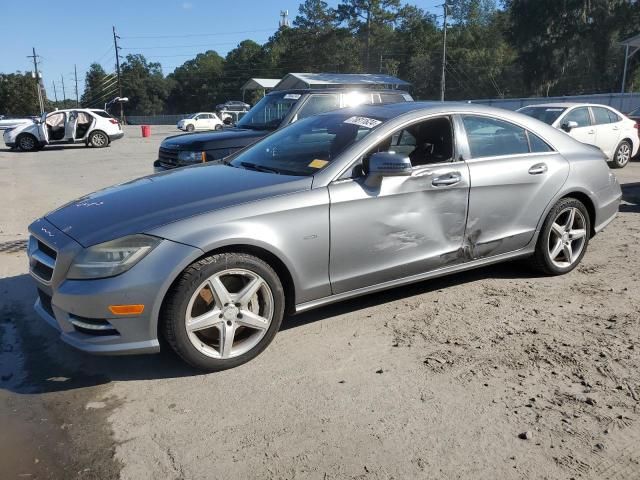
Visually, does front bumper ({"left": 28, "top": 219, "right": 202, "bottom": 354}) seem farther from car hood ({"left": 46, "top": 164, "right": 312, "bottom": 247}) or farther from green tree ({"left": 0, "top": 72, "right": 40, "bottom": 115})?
green tree ({"left": 0, "top": 72, "right": 40, "bottom": 115})

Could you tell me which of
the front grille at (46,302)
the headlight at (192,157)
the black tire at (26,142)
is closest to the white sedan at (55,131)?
the black tire at (26,142)

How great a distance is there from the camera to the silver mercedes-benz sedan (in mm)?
3137

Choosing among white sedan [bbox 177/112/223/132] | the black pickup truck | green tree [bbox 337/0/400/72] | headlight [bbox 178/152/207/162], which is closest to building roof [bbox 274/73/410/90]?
the black pickup truck

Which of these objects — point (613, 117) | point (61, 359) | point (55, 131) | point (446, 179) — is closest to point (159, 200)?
point (61, 359)

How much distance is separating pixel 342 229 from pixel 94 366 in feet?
5.96

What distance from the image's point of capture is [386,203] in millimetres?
3818

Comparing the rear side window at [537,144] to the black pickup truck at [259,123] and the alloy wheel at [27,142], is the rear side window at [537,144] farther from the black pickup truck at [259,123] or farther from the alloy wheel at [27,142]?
the alloy wheel at [27,142]

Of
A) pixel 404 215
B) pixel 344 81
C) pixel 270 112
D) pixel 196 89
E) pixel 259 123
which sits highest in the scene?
pixel 196 89

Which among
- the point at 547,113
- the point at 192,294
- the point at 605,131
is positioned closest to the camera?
the point at 192,294

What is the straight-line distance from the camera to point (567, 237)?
16.3 feet

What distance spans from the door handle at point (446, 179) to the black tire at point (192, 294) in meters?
1.43

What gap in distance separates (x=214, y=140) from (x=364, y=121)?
3.97 metres

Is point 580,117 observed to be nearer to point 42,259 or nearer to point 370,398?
point 370,398

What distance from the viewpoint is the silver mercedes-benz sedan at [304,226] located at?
314cm
